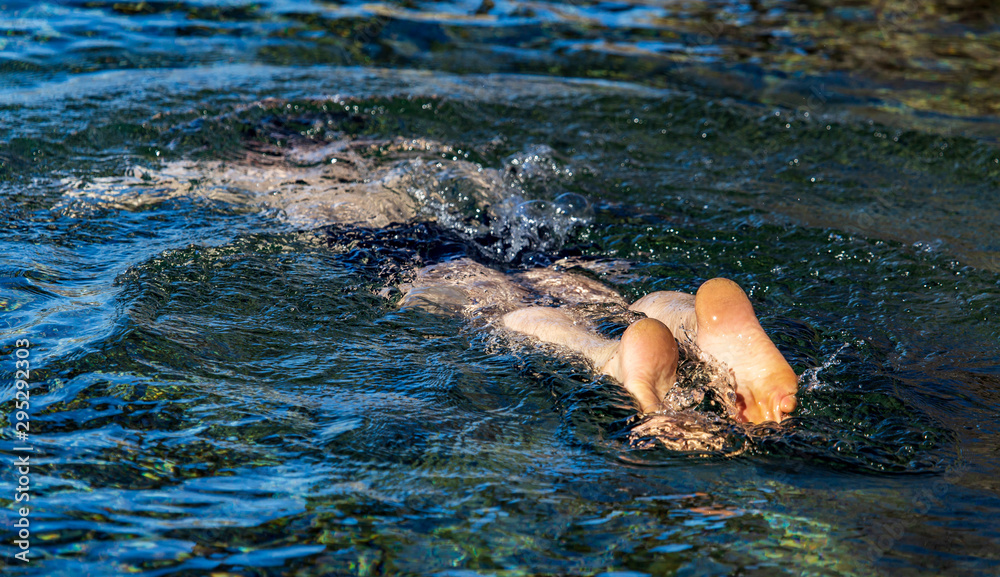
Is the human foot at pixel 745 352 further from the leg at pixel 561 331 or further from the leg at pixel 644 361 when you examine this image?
the leg at pixel 561 331

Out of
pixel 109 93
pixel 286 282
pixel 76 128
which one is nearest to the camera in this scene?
pixel 286 282

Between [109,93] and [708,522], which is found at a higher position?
[109,93]

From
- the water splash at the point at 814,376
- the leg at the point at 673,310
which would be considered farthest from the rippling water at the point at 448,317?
the leg at the point at 673,310

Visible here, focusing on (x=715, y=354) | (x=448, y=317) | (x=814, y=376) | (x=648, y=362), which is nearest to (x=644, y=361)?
(x=648, y=362)

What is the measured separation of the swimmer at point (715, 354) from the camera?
2709 mm

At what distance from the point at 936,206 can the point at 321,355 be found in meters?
4.24

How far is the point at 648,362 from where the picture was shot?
2.70 metres

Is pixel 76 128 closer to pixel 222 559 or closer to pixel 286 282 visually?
pixel 286 282

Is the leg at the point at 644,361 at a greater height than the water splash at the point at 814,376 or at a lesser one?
greater

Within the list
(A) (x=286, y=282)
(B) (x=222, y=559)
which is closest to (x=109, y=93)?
(A) (x=286, y=282)

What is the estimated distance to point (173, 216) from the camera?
4426 millimetres

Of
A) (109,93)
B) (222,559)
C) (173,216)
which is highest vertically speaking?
(109,93)

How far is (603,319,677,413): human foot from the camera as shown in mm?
2672

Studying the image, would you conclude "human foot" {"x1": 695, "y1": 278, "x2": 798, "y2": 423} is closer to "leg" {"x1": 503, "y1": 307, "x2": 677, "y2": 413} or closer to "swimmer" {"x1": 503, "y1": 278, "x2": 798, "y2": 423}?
"swimmer" {"x1": 503, "y1": 278, "x2": 798, "y2": 423}
